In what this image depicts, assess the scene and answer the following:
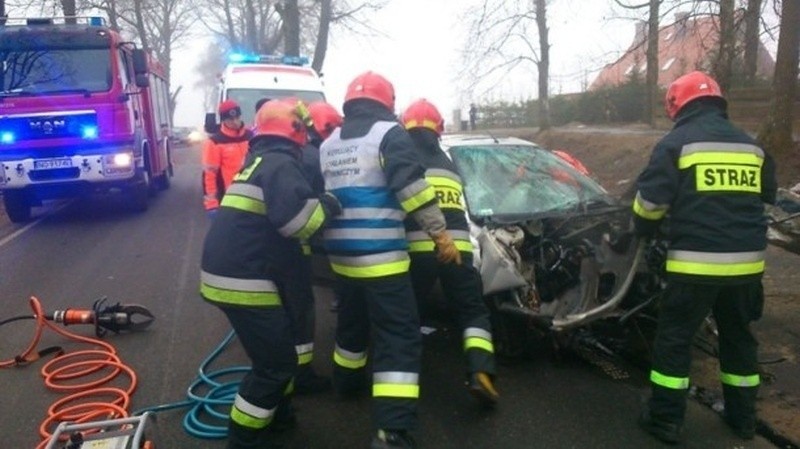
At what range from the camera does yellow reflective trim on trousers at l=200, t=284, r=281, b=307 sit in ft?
11.3

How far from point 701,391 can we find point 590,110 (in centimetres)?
2206

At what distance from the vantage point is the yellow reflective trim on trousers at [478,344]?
404 cm

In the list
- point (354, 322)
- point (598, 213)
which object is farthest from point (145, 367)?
point (598, 213)

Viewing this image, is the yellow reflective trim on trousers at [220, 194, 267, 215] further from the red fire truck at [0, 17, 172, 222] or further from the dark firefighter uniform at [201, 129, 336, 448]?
the red fire truck at [0, 17, 172, 222]

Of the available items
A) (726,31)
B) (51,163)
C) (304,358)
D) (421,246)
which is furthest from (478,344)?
(726,31)

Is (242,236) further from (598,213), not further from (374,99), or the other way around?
(598,213)

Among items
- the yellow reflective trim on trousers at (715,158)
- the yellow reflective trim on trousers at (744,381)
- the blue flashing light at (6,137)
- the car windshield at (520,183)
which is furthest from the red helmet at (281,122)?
the blue flashing light at (6,137)

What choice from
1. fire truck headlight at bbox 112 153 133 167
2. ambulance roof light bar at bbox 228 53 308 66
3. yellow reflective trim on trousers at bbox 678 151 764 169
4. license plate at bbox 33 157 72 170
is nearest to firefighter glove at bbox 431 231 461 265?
yellow reflective trim on trousers at bbox 678 151 764 169

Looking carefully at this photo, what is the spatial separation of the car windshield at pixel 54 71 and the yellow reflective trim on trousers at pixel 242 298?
7348mm

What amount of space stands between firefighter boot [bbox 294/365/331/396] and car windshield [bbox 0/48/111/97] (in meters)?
7.04

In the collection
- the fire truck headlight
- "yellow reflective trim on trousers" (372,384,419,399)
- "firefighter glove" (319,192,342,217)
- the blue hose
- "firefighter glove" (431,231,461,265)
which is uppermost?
the fire truck headlight

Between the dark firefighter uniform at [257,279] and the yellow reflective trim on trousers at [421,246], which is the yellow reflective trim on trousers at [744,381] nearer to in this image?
the yellow reflective trim on trousers at [421,246]

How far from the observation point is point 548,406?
4086 mm

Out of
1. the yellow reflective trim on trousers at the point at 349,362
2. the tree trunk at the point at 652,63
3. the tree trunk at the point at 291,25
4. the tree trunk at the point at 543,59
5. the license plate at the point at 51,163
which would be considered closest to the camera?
the yellow reflective trim on trousers at the point at 349,362
